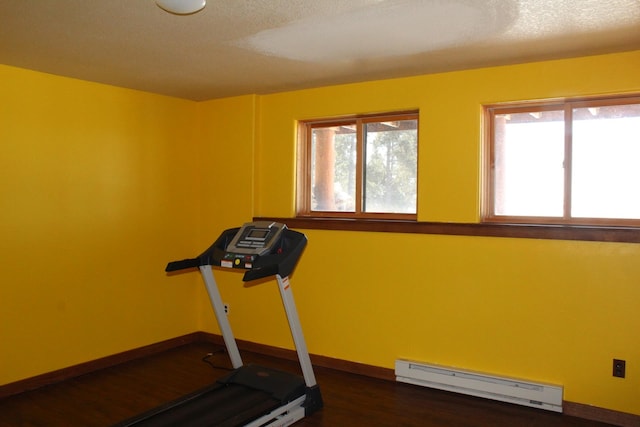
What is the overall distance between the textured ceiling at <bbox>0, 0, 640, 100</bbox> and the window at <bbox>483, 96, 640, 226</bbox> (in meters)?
0.40

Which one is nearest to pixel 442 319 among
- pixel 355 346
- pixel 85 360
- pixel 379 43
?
pixel 355 346

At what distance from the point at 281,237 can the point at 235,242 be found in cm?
32

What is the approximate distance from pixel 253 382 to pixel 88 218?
1.89 meters

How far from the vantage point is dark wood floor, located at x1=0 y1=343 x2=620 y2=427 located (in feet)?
10.3

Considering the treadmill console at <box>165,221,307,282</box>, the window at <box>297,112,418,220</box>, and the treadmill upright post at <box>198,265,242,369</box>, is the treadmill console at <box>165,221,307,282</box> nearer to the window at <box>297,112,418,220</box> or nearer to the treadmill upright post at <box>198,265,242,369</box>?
the treadmill upright post at <box>198,265,242,369</box>

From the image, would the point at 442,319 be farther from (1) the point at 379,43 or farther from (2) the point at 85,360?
(2) the point at 85,360

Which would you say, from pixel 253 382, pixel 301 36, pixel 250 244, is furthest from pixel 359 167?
pixel 253 382

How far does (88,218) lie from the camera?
13.1ft

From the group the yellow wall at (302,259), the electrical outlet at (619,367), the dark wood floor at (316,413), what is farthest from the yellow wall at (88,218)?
the electrical outlet at (619,367)

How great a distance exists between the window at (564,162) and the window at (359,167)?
63 cm

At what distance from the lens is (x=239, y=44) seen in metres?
3.07

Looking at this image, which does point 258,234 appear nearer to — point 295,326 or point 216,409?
point 295,326

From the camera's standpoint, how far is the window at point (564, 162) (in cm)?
323

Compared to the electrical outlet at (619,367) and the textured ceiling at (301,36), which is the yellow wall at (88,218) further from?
the electrical outlet at (619,367)
